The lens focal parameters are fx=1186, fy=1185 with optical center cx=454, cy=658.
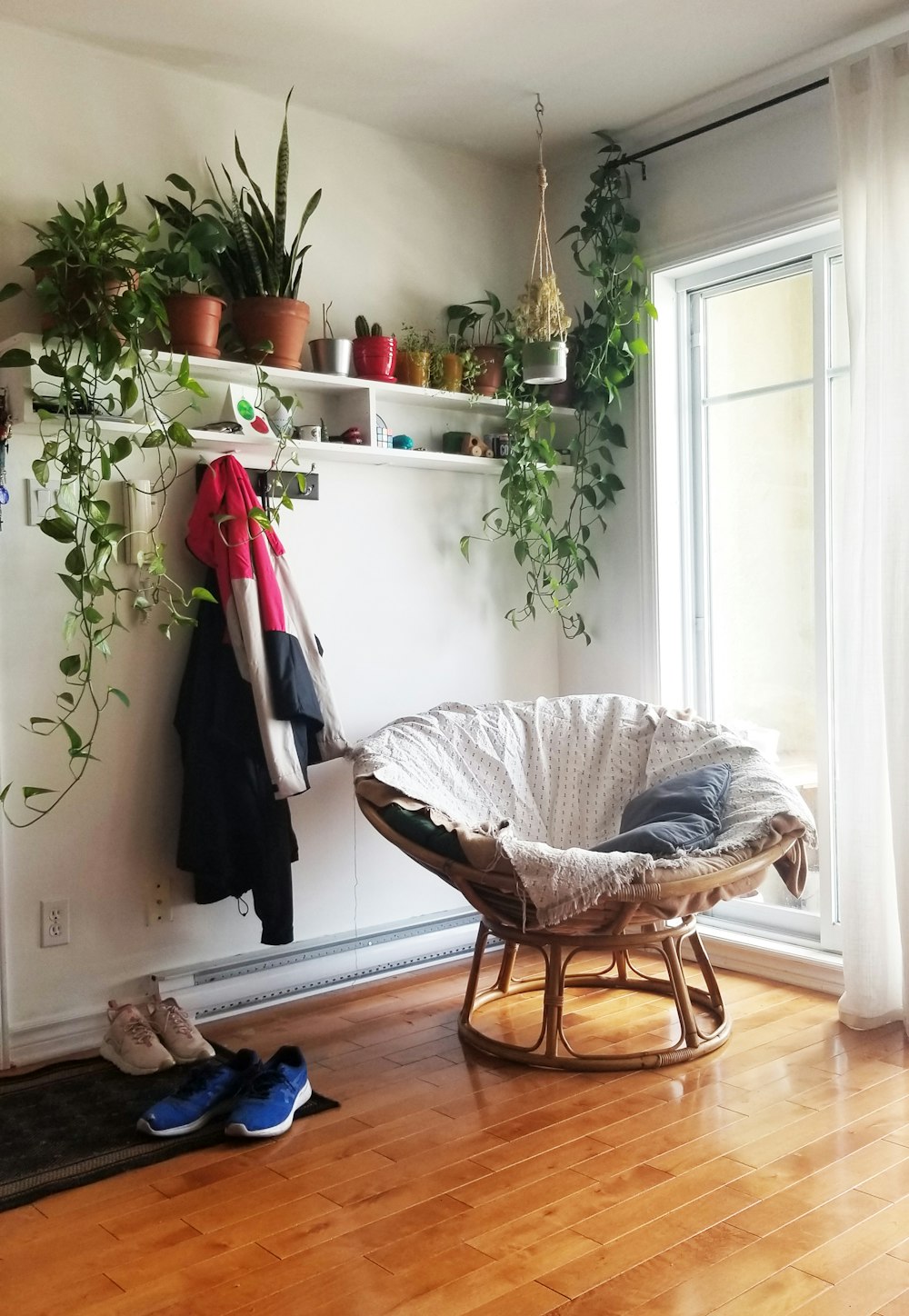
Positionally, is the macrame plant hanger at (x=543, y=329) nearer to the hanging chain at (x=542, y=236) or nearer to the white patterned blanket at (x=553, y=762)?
the hanging chain at (x=542, y=236)

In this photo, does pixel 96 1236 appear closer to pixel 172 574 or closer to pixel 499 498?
pixel 172 574

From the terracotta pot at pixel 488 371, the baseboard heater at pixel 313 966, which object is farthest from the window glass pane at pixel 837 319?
the baseboard heater at pixel 313 966

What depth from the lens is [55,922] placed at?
3.05m

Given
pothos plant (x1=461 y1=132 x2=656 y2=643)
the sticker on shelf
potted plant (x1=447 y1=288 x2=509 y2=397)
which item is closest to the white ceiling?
pothos plant (x1=461 y1=132 x2=656 y2=643)

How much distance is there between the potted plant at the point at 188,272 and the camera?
10.1ft

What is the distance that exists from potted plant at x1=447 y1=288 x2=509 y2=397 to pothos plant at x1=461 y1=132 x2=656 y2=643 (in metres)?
0.04

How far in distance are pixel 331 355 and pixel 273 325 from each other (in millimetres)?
222

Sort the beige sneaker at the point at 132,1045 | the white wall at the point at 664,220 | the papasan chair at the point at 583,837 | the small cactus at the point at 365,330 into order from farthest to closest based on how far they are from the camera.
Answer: the small cactus at the point at 365,330, the white wall at the point at 664,220, the beige sneaker at the point at 132,1045, the papasan chair at the point at 583,837

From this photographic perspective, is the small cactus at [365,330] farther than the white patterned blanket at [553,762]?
Yes

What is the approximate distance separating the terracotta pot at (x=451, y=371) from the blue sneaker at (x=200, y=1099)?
2.05 m

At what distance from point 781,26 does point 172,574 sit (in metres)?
2.18

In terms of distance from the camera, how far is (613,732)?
11.4 feet

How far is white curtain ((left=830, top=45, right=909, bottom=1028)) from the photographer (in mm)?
3037

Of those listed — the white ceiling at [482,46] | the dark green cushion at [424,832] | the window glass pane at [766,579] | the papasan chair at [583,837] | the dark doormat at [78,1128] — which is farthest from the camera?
the window glass pane at [766,579]
